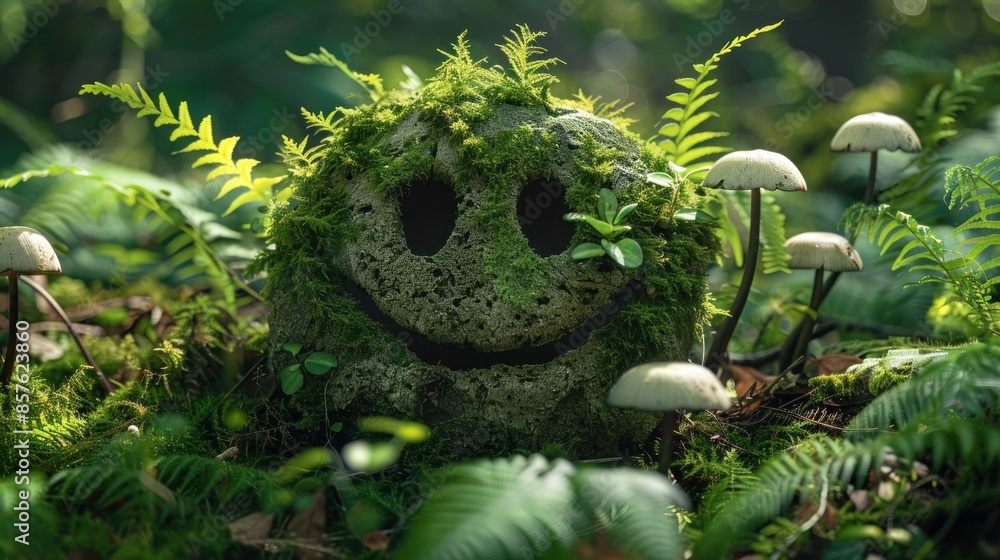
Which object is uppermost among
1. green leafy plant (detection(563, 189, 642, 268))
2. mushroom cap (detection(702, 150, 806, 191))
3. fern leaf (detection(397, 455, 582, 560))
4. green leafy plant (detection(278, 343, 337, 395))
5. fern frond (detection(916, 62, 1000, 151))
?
fern frond (detection(916, 62, 1000, 151))

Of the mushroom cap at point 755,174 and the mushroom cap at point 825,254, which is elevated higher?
the mushroom cap at point 755,174

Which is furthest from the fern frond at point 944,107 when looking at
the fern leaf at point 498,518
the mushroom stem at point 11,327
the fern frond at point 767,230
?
the mushroom stem at point 11,327

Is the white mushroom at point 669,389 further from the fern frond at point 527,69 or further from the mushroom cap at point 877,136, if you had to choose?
the mushroom cap at point 877,136

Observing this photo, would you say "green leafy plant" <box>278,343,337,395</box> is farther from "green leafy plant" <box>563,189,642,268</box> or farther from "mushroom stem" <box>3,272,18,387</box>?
"mushroom stem" <box>3,272,18,387</box>

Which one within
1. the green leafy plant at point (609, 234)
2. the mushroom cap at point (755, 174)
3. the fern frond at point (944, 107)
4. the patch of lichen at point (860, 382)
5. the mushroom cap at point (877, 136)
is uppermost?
the fern frond at point (944, 107)

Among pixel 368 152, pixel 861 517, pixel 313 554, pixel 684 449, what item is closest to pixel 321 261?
pixel 368 152

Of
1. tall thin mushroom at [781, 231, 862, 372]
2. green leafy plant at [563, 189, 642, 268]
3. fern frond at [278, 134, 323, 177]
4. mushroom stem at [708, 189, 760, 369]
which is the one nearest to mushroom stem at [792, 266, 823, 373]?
tall thin mushroom at [781, 231, 862, 372]

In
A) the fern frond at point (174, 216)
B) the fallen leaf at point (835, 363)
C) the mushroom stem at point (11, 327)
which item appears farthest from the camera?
the fern frond at point (174, 216)
